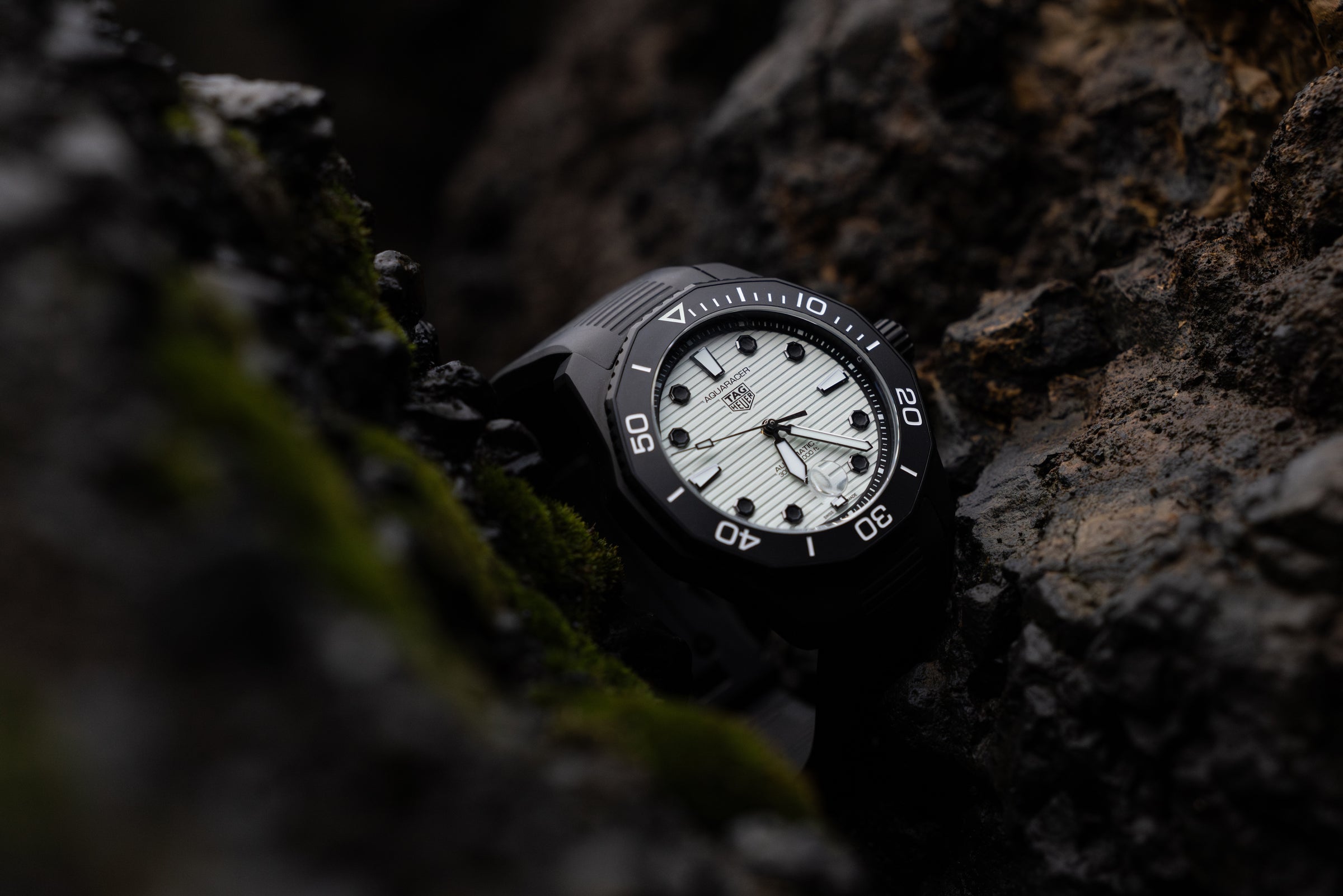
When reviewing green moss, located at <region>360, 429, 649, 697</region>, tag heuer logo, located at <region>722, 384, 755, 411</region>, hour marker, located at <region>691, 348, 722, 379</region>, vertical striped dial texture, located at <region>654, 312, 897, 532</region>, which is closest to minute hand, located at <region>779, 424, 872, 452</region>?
vertical striped dial texture, located at <region>654, 312, 897, 532</region>

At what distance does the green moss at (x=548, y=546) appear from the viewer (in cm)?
227

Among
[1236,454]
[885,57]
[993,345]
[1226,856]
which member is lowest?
[1226,856]

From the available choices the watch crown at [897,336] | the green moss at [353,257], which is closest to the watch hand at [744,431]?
the watch crown at [897,336]

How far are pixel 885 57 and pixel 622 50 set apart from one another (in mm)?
2163

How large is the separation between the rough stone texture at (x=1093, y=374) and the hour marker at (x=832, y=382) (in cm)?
53

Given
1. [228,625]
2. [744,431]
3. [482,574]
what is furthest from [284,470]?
[744,431]

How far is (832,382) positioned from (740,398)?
0.31 metres

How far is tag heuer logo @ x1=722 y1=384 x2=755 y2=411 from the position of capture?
284cm

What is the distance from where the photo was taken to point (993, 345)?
312 centimetres

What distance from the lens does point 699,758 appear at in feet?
5.64

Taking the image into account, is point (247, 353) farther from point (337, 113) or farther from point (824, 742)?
point (337, 113)

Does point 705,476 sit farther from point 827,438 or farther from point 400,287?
point 400,287

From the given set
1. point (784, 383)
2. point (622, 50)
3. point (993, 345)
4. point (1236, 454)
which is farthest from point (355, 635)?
point (622, 50)

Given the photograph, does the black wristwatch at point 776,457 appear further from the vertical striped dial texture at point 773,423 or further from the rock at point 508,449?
the rock at point 508,449
